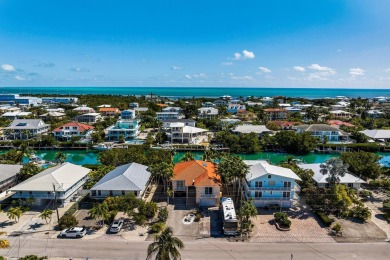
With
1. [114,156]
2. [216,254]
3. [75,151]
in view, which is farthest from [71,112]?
[216,254]

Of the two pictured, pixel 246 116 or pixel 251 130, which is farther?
pixel 246 116

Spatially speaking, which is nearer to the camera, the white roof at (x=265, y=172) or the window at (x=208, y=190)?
the white roof at (x=265, y=172)

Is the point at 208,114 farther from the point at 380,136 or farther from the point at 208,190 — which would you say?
the point at 208,190

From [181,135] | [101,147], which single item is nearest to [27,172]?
[101,147]

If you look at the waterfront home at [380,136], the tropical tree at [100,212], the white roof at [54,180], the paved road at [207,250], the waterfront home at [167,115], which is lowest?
the paved road at [207,250]

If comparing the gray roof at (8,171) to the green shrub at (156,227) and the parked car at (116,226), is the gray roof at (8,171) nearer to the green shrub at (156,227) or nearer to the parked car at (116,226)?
the parked car at (116,226)

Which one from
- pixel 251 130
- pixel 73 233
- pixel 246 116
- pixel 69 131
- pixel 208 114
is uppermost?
pixel 208 114

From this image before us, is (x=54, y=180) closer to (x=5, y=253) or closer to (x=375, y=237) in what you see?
(x=5, y=253)

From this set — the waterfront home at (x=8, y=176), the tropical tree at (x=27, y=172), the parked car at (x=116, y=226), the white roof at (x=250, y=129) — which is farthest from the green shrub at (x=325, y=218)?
the white roof at (x=250, y=129)
